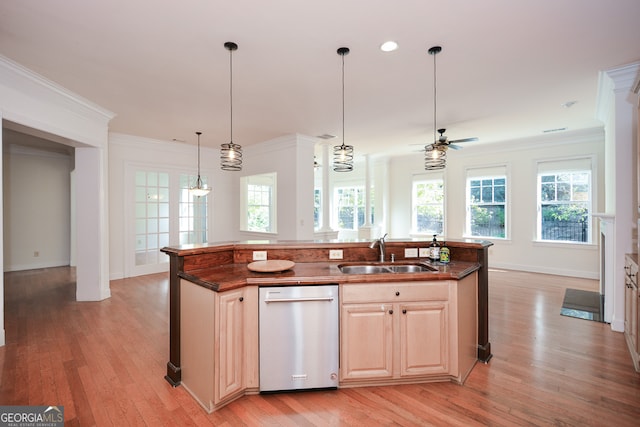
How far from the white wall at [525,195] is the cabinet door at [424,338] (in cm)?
549

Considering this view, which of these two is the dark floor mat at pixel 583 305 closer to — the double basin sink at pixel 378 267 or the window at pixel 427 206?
the double basin sink at pixel 378 267

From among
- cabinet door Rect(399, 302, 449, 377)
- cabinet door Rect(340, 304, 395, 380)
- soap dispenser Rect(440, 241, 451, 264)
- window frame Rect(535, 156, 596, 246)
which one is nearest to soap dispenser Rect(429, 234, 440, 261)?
soap dispenser Rect(440, 241, 451, 264)

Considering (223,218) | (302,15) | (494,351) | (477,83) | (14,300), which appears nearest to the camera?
(302,15)

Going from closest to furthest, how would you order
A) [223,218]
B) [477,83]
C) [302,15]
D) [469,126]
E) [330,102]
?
[302,15], [477,83], [330,102], [469,126], [223,218]

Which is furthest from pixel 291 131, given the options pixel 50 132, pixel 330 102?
pixel 50 132

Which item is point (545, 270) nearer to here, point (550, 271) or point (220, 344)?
point (550, 271)

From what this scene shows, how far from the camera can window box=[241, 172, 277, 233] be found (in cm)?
741

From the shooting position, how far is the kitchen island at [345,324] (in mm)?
2131

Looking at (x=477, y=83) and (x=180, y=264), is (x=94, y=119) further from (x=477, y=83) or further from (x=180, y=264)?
(x=477, y=83)

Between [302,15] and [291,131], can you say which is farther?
[291,131]

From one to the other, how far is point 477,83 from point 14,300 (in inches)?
284

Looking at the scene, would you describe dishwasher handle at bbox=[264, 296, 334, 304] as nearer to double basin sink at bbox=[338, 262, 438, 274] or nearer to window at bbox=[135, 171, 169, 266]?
double basin sink at bbox=[338, 262, 438, 274]

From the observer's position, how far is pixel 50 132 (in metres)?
3.73

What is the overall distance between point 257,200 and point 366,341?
5.69 meters
